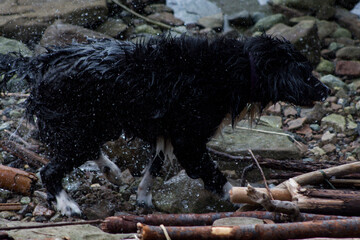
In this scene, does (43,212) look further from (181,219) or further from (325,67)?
(325,67)

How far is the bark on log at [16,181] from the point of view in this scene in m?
4.66

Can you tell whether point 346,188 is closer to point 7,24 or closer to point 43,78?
point 43,78

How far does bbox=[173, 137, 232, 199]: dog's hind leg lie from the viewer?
4262 millimetres

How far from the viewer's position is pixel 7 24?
7973mm

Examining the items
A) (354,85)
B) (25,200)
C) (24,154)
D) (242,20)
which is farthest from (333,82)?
(25,200)

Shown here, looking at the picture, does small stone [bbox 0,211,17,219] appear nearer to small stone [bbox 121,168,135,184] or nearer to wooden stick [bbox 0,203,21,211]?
wooden stick [bbox 0,203,21,211]

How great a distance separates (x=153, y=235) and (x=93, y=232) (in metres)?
0.85

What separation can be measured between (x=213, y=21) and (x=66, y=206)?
6.52m

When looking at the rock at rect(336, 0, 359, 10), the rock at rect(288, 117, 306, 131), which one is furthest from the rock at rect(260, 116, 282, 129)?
the rock at rect(336, 0, 359, 10)

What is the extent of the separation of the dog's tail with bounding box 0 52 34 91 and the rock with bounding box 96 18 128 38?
3.91 meters

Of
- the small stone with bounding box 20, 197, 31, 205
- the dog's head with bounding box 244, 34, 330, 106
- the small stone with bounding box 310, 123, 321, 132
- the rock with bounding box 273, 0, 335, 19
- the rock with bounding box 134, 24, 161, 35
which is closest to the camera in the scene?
the dog's head with bounding box 244, 34, 330, 106

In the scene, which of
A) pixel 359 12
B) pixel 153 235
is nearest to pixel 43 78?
pixel 153 235

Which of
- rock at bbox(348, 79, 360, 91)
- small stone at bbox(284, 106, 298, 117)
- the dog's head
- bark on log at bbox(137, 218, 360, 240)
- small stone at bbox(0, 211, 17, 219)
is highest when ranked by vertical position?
the dog's head

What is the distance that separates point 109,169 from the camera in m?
5.04
